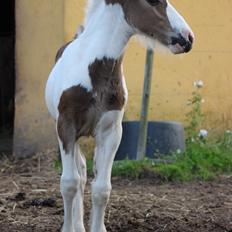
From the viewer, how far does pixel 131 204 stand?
5.58 m

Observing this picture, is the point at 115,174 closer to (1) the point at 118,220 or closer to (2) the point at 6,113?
(1) the point at 118,220

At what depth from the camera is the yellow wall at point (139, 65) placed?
24.0ft

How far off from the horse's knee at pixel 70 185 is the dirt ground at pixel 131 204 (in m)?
0.59

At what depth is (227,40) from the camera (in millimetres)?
7879

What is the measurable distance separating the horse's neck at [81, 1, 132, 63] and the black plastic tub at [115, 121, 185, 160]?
2860 mm

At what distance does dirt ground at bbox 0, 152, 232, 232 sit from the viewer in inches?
195

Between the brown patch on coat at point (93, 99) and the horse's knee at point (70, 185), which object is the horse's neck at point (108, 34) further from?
the horse's knee at point (70, 185)

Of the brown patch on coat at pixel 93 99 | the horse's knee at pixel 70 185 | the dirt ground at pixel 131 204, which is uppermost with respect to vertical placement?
the brown patch on coat at pixel 93 99

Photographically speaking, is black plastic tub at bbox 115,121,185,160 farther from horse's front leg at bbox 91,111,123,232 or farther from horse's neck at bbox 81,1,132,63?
horse's neck at bbox 81,1,132,63

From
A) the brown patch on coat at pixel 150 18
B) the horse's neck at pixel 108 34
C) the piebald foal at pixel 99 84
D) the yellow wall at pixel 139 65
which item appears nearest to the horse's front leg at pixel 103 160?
the piebald foal at pixel 99 84

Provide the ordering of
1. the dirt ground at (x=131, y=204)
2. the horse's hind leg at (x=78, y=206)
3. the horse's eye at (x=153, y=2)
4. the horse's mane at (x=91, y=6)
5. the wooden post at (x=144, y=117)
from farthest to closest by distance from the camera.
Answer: the wooden post at (x=144, y=117) < the dirt ground at (x=131, y=204) < the horse's hind leg at (x=78, y=206) < the horse's mane at (x=91, y=6) < the horse's eye at (x=153, y=2)

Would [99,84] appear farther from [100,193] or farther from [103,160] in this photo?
[100,193]

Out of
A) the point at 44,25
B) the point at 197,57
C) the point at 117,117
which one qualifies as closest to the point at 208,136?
the point at 197,57

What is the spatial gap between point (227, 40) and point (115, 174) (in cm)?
231
